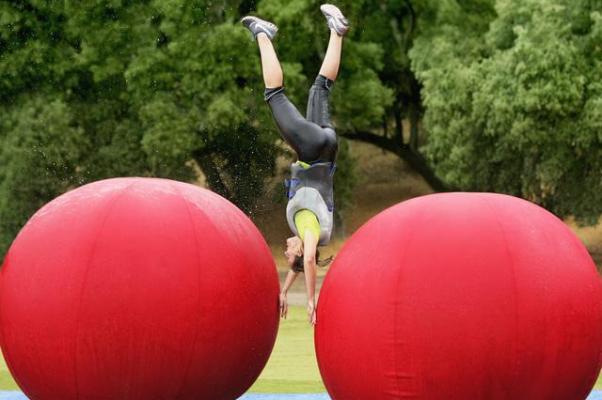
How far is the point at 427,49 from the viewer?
33.8 meters

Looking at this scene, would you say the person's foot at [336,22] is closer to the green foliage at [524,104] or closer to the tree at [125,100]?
the green foliage at [524,104]

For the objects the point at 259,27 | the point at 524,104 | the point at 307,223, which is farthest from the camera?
the point at 524,104

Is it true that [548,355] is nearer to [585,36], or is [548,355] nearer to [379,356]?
[379,356]

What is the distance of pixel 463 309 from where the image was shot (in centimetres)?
880

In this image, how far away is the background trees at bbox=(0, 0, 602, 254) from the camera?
30.1 metres

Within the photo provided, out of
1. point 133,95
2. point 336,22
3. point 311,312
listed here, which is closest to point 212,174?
point 133,95

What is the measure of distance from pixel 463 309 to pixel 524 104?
20.6 metres

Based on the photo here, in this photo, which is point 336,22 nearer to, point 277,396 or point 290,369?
point 277,396

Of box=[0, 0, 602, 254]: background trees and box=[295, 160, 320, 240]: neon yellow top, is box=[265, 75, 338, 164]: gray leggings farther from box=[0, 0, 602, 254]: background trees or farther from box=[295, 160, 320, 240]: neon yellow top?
box=[0, 0, 602, 254]: background trees

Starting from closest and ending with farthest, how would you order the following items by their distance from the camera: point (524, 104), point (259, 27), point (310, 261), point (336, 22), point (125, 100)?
point (310, 261), point (259, 27), point (336, 22), point (524, 104), point (125, 100)

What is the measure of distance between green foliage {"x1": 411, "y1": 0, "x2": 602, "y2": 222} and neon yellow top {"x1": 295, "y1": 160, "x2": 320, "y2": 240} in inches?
718

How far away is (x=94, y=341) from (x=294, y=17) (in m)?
24.4

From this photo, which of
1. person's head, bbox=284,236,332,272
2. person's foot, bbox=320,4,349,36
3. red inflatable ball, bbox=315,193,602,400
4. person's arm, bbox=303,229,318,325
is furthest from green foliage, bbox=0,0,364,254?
red inflatable ball, bbox=315,193,602,400

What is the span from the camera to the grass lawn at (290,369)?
13.3 m
